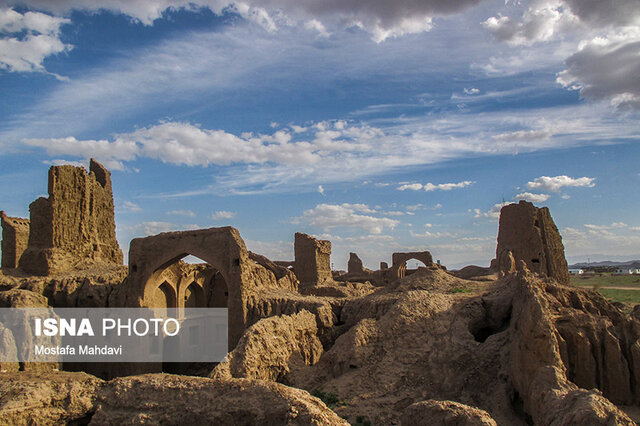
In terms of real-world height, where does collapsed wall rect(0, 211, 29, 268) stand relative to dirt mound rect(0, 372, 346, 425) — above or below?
above

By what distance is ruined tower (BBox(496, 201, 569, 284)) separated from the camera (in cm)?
2038

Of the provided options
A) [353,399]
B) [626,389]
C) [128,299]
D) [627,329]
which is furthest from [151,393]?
[128,299]

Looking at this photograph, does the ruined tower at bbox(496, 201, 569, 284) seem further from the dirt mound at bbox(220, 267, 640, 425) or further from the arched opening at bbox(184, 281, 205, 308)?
the arched opening at bbox(184, 281, 205, 308)

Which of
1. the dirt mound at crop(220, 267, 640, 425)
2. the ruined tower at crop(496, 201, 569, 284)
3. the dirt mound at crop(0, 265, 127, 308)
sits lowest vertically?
the dirt mound at crop(220, 267, 640, 425)

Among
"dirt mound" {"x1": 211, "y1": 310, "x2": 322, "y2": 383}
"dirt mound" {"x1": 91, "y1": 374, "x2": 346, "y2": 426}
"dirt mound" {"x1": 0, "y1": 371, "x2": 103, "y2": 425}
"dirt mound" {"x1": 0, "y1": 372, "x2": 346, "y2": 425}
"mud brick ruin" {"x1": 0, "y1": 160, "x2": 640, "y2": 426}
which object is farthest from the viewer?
"dirt mound" {"x1": 211, "y1": 310, "x2": 322, "y2": 383}

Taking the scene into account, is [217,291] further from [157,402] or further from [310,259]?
[157,402]

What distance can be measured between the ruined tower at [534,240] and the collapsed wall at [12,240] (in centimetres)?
2404

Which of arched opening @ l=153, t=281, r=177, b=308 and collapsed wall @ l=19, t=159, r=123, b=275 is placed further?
arched opening @ l=153, t=281, r=177, b=308

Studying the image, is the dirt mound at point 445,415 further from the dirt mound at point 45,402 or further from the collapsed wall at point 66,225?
the collapsed wall at point 66,225

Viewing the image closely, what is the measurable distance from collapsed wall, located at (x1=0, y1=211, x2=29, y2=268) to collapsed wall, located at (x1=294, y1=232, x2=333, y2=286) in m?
14.5

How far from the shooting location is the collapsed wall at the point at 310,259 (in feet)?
83.4

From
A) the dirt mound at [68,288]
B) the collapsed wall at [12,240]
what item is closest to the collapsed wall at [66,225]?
the dirt mound at [68,288]

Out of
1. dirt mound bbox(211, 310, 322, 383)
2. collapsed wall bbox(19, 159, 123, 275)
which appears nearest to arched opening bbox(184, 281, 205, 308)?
collapsed wall bbox(19, 159, 123, 275)

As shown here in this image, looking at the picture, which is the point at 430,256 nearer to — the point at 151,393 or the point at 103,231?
the point at 103,231
